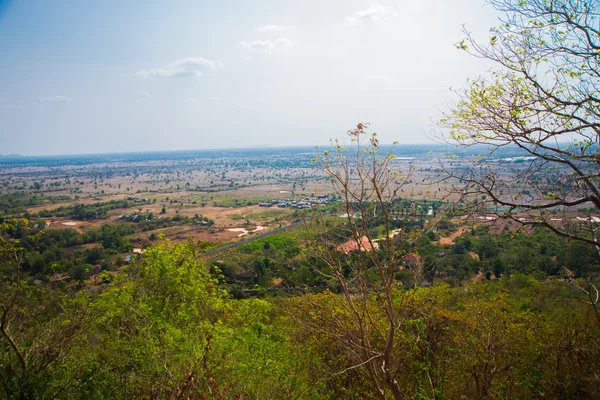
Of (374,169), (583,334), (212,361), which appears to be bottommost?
(583,334)

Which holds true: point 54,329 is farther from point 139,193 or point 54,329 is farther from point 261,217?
point 139,193

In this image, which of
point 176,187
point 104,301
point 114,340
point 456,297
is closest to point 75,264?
point 104,301

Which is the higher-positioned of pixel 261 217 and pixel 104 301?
pixel 104 301

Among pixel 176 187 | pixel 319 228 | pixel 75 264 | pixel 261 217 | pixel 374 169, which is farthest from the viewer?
pixel 176 187

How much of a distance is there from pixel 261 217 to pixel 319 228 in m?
53.7

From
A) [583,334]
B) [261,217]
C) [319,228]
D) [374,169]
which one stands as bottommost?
[261,217]

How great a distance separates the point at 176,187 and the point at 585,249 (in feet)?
306

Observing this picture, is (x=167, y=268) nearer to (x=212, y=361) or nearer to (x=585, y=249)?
(x=212, y=361)

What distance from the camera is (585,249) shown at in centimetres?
2572

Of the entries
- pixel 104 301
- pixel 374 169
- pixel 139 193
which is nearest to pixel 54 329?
pixel 104 301

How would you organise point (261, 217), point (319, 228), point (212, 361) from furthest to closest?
point (261, 217), point (212, 361), point (319, 228)

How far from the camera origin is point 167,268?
1145cm

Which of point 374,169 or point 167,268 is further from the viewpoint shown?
point 167,268

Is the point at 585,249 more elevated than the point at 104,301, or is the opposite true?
the point at 104,301
